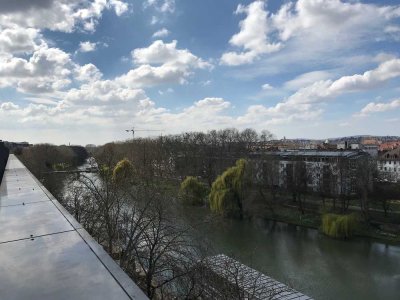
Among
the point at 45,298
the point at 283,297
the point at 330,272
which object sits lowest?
the point at 330,272

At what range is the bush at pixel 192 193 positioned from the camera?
38.1 m

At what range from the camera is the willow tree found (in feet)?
110

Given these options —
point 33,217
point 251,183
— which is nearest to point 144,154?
point 251,183

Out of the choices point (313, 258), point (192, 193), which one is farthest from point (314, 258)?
point (192, 193)

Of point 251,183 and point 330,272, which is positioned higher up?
point 251,183

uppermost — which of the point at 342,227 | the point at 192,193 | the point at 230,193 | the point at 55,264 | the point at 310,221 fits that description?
the point at 55,264

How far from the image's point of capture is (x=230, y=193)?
33875 millimetres

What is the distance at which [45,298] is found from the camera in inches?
85.0

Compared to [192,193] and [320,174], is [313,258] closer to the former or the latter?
[192,193]

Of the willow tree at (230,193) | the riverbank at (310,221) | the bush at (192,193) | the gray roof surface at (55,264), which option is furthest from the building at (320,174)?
the gray roof surface at (55,264)

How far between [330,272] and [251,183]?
1593cm

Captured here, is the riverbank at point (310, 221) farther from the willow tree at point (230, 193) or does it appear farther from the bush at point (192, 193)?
the bush at point (192, 193)

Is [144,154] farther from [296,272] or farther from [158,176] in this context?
[296,272]

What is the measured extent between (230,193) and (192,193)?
5955mm
